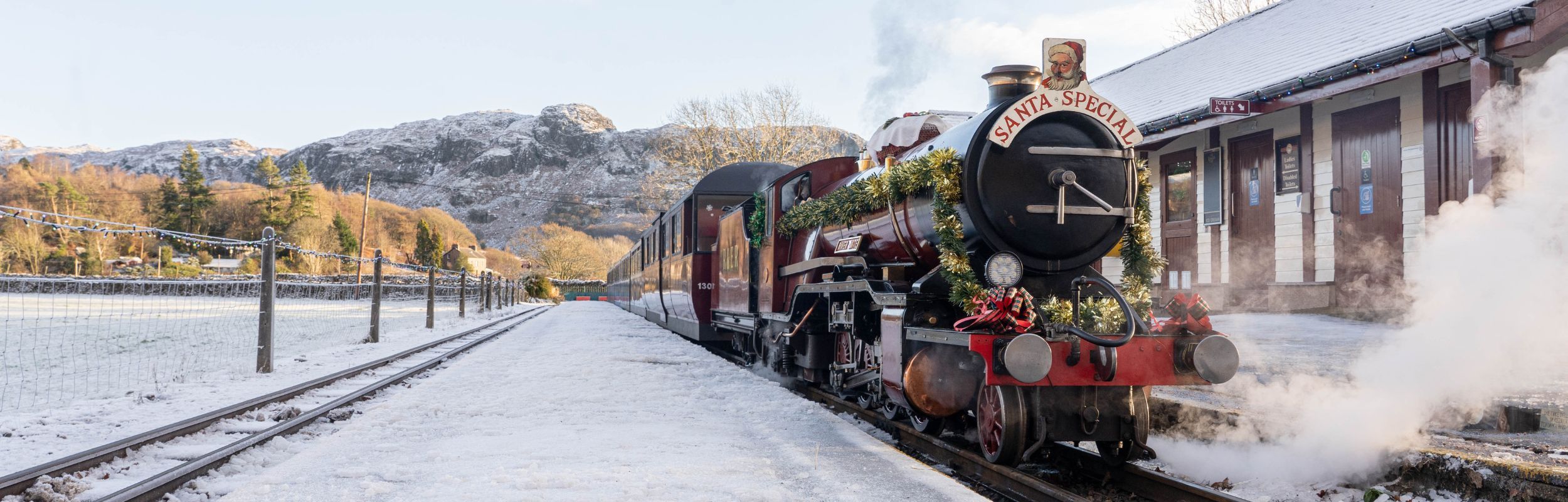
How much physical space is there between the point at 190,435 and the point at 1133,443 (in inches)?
223

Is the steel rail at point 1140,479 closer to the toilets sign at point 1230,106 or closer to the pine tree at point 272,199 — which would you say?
the toilets sign at point 1230,106

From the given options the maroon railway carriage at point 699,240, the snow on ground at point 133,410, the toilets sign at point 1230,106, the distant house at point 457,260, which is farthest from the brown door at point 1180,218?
the distant house at point 457,260

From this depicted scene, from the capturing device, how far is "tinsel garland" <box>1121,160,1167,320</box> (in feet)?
16.9

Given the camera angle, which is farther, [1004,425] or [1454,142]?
[1454,142]

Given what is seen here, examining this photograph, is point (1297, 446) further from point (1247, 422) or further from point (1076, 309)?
point (1076, 309)

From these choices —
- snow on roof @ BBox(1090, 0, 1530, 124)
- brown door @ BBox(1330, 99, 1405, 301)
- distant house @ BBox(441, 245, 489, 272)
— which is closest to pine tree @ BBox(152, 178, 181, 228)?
distant house @ BBox(441, 245, 489, 272)

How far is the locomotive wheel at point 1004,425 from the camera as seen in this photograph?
4.50 m

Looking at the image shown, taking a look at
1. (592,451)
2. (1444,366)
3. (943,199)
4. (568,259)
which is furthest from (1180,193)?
(568,259)

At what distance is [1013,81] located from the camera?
5.39 m

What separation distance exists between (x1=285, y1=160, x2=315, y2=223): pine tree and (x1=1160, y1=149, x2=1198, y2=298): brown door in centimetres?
7753

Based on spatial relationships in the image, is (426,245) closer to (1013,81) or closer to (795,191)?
(795,191)

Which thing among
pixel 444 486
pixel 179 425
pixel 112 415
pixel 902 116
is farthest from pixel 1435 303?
pixel 112 415

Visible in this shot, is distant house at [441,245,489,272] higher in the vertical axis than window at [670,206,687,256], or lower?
higher

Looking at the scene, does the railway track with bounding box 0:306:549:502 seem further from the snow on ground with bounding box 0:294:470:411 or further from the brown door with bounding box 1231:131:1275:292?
the brown door with bounding box 1231:131:1275:292
